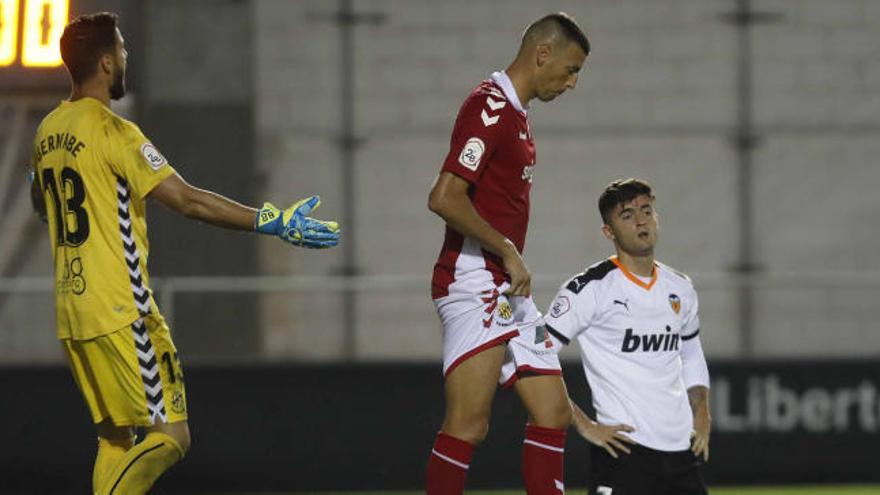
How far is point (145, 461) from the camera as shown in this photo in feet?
17.4

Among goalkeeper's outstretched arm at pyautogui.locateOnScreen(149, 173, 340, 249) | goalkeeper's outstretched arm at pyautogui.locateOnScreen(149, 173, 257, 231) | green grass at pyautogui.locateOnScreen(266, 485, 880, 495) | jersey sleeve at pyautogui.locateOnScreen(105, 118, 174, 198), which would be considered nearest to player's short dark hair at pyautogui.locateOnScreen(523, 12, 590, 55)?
goalkeeper's outstretched arm at pyautogui.locateOnScreen(149, 173, 340, 249)

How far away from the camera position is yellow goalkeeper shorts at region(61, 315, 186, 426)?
531cm

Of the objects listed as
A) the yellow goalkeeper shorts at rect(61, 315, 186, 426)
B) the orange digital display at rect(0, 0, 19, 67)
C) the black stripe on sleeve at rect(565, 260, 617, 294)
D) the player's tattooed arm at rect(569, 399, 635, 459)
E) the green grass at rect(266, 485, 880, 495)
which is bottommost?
the green grass at rect(266, 485, 880, 495)

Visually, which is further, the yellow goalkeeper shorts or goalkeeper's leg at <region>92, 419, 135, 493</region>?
goalkeeper's leg at <region>92, 419, 135, 493</region>

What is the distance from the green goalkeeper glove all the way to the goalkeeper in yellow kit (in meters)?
0.01

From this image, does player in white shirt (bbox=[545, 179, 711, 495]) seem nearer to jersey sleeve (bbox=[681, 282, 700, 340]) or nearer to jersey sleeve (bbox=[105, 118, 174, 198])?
jersey sleeve (bbox=[681, 282, 700, 340])

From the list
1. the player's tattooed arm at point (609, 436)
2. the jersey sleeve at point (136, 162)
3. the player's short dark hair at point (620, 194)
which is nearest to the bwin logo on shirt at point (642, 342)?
the player's tattooed arm at point (609, 436)

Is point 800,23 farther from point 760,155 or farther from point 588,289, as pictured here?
point 588,289

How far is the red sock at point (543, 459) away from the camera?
18.2ft

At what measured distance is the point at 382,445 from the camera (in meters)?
8.87

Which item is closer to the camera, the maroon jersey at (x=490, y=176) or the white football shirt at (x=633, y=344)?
the maroon jersey at (x=490, y=176)

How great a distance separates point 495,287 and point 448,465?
1.78 ft

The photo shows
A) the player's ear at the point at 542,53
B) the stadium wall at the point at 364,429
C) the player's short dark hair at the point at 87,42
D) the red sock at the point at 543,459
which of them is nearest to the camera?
the player's short dark hair at the point at 87,42

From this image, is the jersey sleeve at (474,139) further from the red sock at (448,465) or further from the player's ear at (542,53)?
the red sock at (448,465)
